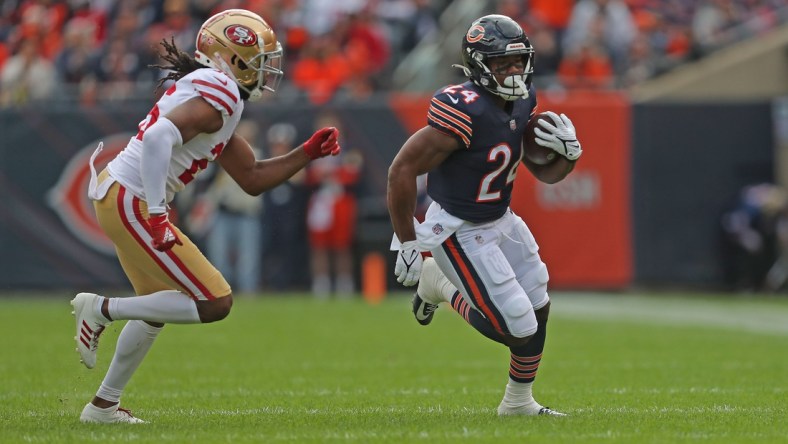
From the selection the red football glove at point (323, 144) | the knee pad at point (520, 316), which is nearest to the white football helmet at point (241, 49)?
the red football glove at point (323, 144)

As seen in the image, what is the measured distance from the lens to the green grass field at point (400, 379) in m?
5.26

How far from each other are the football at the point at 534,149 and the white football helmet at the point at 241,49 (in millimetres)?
1146

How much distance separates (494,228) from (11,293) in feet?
31.1

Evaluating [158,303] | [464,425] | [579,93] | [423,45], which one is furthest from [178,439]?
[423,45]

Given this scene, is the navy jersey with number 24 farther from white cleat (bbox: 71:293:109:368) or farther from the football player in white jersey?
white cleat (bbox: 71:293:109:368)

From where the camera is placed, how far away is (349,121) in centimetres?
1434

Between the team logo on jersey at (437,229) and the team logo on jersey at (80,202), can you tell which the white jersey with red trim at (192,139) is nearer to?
the team logo on jersey at (437,229)

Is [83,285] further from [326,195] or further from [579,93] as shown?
[579,93]

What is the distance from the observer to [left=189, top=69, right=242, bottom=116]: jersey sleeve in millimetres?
5328

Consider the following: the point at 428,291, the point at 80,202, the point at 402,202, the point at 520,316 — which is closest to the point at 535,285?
the point at 520,316

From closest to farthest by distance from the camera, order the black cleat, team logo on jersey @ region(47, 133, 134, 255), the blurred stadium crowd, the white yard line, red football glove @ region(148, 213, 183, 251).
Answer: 1. red football glove @ region(148, 213, 183, 251)
2. the black cleat
3. the white yard line
4. team logo on jersey @ region(47, 133, 134, 255)
5. the blurred stadium crowd

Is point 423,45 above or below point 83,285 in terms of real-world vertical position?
above

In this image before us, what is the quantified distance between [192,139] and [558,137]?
5.21ft

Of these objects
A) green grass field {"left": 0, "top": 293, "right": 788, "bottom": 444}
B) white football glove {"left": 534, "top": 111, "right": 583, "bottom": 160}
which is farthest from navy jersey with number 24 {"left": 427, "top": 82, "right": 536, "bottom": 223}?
green grass field {"left": 0, "top": 293, "right": 788, "bottom": 444}
